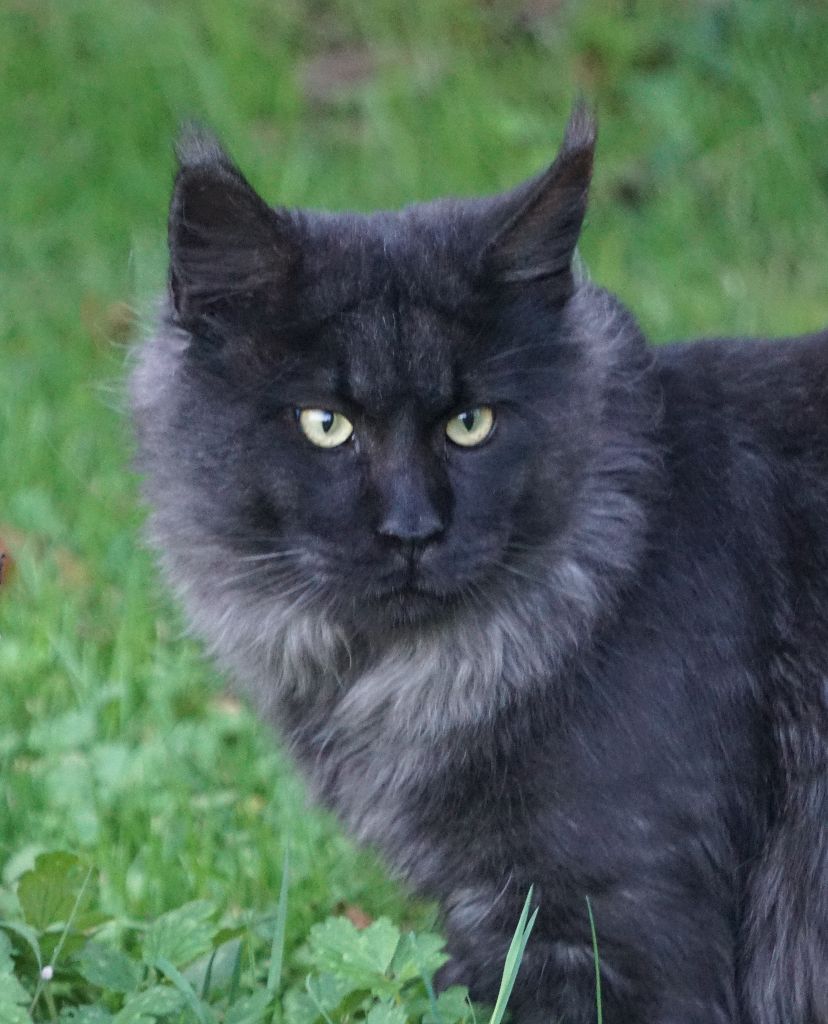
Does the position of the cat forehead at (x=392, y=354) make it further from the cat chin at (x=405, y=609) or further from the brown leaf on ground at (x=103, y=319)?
the brown leaf on ground at (x=103, y=319)

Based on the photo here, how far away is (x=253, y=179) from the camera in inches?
196

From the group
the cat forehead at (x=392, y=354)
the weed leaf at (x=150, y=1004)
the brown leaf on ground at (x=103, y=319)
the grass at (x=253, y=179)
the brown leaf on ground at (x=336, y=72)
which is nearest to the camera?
the weed leaf at (x=150, y=1004)

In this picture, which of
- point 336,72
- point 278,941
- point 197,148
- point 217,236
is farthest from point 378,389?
point 336,72

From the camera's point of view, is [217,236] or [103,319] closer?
[217,236]

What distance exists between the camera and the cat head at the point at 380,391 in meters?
2.08

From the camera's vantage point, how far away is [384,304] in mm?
2127

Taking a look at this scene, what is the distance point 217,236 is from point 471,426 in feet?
1.39

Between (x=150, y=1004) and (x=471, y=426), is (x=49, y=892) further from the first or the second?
(x=471, y=426)

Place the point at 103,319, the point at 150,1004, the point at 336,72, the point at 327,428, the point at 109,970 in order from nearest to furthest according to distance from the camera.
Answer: the point at 150,1004 → the point at 109,970 → the point at 327,428 → the point at 103,319 → the point at 336,72

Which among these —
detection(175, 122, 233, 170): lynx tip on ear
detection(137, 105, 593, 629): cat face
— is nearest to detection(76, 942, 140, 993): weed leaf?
detection(137, 105, 593, 629): cat face

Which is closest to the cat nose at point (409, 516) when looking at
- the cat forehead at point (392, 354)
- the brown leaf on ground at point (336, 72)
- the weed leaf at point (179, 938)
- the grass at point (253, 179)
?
the cat forehead at point (392, 354)

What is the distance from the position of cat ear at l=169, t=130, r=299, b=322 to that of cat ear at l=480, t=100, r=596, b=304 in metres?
0.28

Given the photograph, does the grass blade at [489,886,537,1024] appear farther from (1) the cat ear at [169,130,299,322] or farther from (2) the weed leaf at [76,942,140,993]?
(1) the cat ear at [169,130,299,322]

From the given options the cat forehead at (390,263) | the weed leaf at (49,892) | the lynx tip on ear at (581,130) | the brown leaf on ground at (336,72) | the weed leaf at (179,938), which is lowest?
the weed leaf at (179,938)
